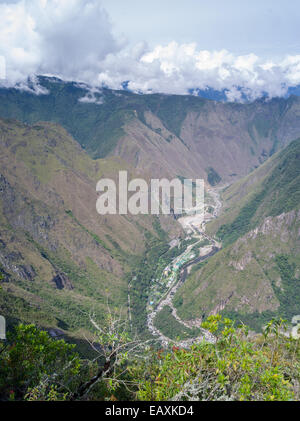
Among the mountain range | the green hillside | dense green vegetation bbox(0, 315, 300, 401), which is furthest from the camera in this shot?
the green hillside

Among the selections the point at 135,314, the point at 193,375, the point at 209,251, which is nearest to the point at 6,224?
the point at 135,314

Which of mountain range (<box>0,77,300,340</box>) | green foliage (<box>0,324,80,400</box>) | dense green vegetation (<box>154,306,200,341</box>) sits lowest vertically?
dense green vegetation (<box>154,306,200,341</box>)

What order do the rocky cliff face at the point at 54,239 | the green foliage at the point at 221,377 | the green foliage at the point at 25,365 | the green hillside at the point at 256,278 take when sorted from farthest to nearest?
the green hillside at the point at 256,278 < the rocky cliff face at the point at 54,239 < the green foliage at the point at 25,365 < the green foliage at the point at 221,377

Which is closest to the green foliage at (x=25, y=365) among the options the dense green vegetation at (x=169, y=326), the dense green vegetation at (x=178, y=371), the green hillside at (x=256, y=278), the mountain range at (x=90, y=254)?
the dense green vegetation at (x=178, y=371)

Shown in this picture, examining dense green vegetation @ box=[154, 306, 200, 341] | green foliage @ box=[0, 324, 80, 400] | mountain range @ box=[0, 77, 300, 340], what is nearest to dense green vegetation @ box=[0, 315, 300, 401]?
green foliage @ box=[0, 324, 80, 400]

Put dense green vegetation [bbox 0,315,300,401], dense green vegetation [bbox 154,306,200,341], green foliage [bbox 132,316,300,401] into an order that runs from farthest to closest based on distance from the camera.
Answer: dense green vegetation [bbox 154,306,200,341] → dense green vegetation [bbox 0,315,300,401] → green foliage [bbox 132,316,300,401]

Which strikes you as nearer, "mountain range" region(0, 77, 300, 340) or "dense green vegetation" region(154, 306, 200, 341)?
"mountain range" region(0, 77, 300, 340)

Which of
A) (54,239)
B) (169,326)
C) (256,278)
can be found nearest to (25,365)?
(169,326)

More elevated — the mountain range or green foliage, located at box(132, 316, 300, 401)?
the mountain range

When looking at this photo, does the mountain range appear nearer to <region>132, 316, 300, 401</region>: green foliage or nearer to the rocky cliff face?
the rocky cliff face

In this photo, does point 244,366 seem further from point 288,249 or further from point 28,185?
point 28,185

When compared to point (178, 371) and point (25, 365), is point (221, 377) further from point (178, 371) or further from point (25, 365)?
point (25, 365)

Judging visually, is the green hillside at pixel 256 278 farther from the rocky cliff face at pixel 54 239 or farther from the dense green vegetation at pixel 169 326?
the rocky cliff face at pixel 54 239
